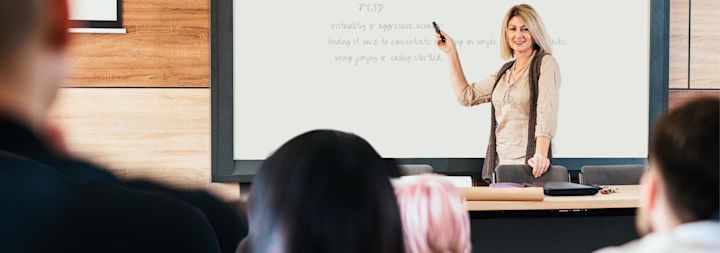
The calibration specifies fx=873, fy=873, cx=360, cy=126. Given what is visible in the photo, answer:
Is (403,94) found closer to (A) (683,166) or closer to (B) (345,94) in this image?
(B) (345,94)

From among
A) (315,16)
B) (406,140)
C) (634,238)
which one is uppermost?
(315,16)

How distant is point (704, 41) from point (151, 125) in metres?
3.51

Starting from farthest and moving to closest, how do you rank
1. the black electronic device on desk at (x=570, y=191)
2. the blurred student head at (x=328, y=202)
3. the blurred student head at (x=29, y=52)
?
1. the black electronic device on desk at (x=570, y=191)
2. the blurred student head at (x=328, y=202)
3. the blurred student head at (x=29, y=52)

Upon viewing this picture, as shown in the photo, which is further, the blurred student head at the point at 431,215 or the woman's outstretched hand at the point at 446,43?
the woman's outstretched hand at the point at 446,43

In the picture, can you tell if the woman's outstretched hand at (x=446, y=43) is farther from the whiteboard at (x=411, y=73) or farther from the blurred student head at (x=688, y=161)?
the blurred student head at (x=688, y=161)

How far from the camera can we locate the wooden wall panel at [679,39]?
5.55 m

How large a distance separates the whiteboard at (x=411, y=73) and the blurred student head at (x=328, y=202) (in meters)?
3.98

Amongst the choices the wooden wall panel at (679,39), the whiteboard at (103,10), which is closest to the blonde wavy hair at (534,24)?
the wooden wall panel at (679,39)

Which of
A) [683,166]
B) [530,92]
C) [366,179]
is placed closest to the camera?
[366,179]

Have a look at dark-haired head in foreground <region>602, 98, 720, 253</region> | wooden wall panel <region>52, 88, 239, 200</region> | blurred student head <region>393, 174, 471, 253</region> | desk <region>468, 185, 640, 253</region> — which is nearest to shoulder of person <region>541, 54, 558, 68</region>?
desk <region>468, 185, 640, 253</region>

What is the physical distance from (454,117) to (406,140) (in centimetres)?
33

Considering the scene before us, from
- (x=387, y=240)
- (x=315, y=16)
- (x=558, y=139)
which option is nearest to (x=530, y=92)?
(x=558, y=139)

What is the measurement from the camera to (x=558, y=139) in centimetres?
541

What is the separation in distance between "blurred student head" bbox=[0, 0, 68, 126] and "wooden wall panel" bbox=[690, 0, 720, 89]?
224 inches
